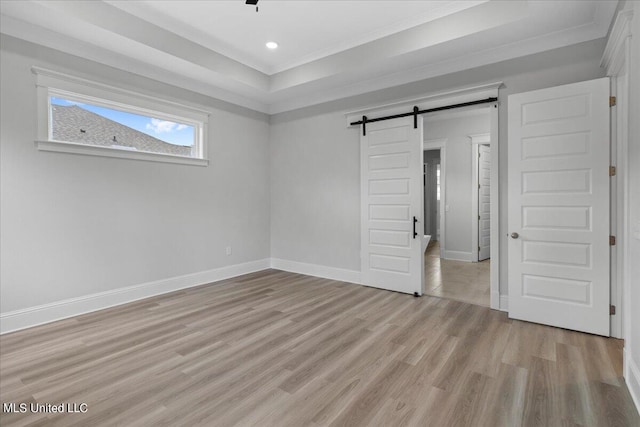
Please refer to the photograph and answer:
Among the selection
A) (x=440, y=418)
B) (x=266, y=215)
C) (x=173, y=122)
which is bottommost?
(x=440, y=418)

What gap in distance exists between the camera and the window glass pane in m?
3.49

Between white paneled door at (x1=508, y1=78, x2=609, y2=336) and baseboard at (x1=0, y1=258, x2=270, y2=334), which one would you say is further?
baseboard at (x1=0, y1=258, x2=270, y2=334)

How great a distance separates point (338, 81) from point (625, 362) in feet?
13.9

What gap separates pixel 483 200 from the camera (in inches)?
270

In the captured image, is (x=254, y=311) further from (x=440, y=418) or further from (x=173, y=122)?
(x=173, y=122)

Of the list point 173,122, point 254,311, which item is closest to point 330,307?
point 254,311

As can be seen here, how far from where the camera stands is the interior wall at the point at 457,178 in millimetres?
6691

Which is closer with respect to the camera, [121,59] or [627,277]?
[627,277]

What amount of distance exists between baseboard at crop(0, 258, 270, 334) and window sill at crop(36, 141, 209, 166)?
1.63m

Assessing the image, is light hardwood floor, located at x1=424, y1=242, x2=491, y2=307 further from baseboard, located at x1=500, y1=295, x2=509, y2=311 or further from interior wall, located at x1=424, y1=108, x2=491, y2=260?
interior wall, located at x1=424, y1=108, x2=491, y2=260

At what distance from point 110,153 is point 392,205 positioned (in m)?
3.64

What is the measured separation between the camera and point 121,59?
12.5 feet

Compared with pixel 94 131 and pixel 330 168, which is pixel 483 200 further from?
pixel 94 131

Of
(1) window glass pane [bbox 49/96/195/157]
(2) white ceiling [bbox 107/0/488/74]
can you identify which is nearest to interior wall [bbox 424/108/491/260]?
(2) white ceiling [bbox 107/0/488/74]
